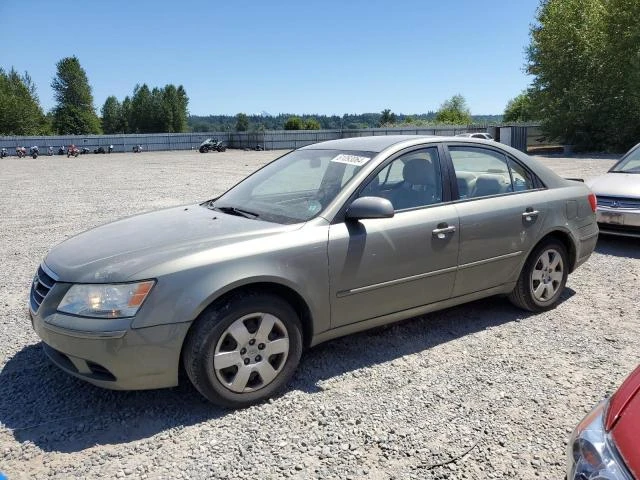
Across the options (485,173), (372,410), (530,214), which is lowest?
(372,410)

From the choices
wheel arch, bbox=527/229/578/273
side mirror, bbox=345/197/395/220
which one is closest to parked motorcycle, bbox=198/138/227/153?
wheel arch, bbox=527/229/578/273

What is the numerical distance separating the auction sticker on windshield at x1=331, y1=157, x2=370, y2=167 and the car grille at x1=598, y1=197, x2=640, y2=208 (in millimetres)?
4899

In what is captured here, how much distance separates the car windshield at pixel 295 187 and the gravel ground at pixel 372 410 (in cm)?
113

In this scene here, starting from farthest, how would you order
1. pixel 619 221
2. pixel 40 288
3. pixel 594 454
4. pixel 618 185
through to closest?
pixel 618 185 → pixel 619 221 → pixel 40 288 → pixel 594 454

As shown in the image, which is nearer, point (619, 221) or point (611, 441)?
point (611, 441)

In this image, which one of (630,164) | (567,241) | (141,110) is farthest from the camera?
(141,110)

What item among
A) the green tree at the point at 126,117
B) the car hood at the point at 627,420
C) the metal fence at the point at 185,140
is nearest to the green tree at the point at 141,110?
A: the green tree at the point at 126,117

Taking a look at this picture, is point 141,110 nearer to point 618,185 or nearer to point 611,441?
point 618,185

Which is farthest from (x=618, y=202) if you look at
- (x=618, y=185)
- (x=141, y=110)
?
(x=141, y=110)

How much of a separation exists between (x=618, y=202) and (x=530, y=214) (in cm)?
355

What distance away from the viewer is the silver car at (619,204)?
22.8 ft

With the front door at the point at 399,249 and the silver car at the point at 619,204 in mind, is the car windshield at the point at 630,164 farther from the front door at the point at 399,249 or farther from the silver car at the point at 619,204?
the front door at the point at 399,249

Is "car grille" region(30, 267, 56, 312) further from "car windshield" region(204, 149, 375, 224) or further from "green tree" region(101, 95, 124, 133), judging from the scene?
"green tree" region(101, 95, 124, 133)

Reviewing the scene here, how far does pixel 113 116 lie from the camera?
363 feet
